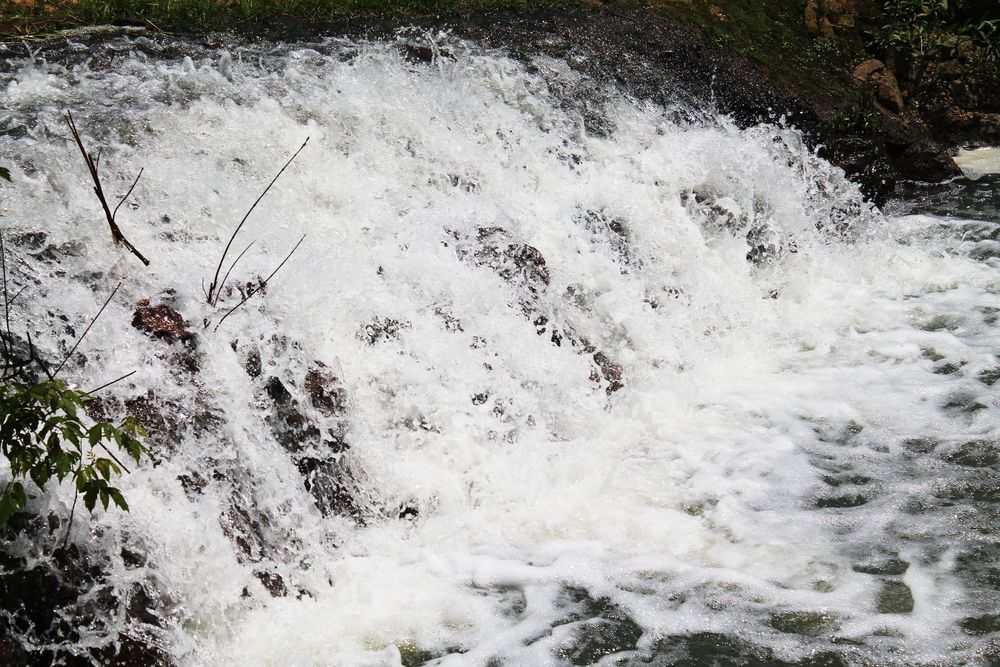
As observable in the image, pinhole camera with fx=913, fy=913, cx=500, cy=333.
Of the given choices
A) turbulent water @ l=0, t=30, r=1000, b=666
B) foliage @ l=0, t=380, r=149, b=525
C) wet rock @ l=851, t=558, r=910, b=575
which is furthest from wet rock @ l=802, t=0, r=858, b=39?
foliage @ l=0, t=380, r=149, b=525

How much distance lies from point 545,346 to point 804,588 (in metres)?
2.15

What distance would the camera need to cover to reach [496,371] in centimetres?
527

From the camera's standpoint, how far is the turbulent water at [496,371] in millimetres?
3840

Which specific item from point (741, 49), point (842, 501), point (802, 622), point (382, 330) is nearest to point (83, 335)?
→ point (382, 330)

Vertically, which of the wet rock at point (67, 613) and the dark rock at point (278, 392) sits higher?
the dark rock at point (278, 392)

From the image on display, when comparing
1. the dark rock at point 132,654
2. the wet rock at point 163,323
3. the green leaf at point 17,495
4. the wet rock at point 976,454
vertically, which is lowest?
the dark rock at point 132,654

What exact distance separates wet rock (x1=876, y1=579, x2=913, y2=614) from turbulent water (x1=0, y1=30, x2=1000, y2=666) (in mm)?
13

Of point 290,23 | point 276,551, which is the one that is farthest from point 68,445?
point 290,23

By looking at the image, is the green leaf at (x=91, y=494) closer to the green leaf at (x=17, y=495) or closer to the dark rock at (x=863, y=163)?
the green leaf at (x=17, y=495)

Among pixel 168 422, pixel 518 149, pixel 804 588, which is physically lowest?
pixel 168 422

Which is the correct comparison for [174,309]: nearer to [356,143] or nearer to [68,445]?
[68,445]

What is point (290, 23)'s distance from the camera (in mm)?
7539

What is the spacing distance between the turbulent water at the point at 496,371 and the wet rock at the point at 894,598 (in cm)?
1

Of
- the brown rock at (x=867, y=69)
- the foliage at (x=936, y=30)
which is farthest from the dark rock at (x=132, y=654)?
the foliage at (x=936, y=30)
